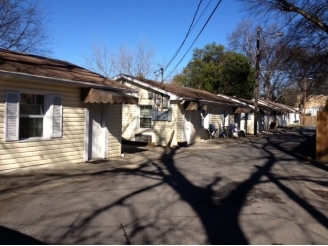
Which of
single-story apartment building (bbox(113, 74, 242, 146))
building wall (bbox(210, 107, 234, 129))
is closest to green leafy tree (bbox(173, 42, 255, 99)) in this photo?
building wall (bbox(210, 107, 234, 129))

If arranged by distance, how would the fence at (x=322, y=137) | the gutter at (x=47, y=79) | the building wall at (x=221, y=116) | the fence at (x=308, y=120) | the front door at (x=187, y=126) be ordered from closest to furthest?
the gutter at (x=47, y=79)
the fence at (x=322, y=137)
the front door at (x=187, y=126)
the building wall at (x=221, y=116)
the fence at (x=308, y=120)

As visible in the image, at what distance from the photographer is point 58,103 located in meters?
10.7

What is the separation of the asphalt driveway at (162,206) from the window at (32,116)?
112 cm

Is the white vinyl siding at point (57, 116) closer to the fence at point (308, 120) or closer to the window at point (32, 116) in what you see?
the window at point (32, 116)

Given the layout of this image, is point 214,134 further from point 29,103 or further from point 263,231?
point 263,231

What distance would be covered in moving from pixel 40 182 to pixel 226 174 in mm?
5278

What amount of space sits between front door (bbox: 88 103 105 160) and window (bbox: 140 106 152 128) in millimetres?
7121

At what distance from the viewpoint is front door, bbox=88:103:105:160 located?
12227 millimetres

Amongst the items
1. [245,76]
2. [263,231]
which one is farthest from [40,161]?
[245,76]

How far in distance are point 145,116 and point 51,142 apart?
31.9ft

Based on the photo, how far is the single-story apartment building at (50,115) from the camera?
9.20 m

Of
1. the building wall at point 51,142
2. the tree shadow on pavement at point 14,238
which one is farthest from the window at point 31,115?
the tree shadow on pavement at point 14,238

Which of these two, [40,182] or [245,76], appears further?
[245,76]

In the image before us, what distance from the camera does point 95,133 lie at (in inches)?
493
